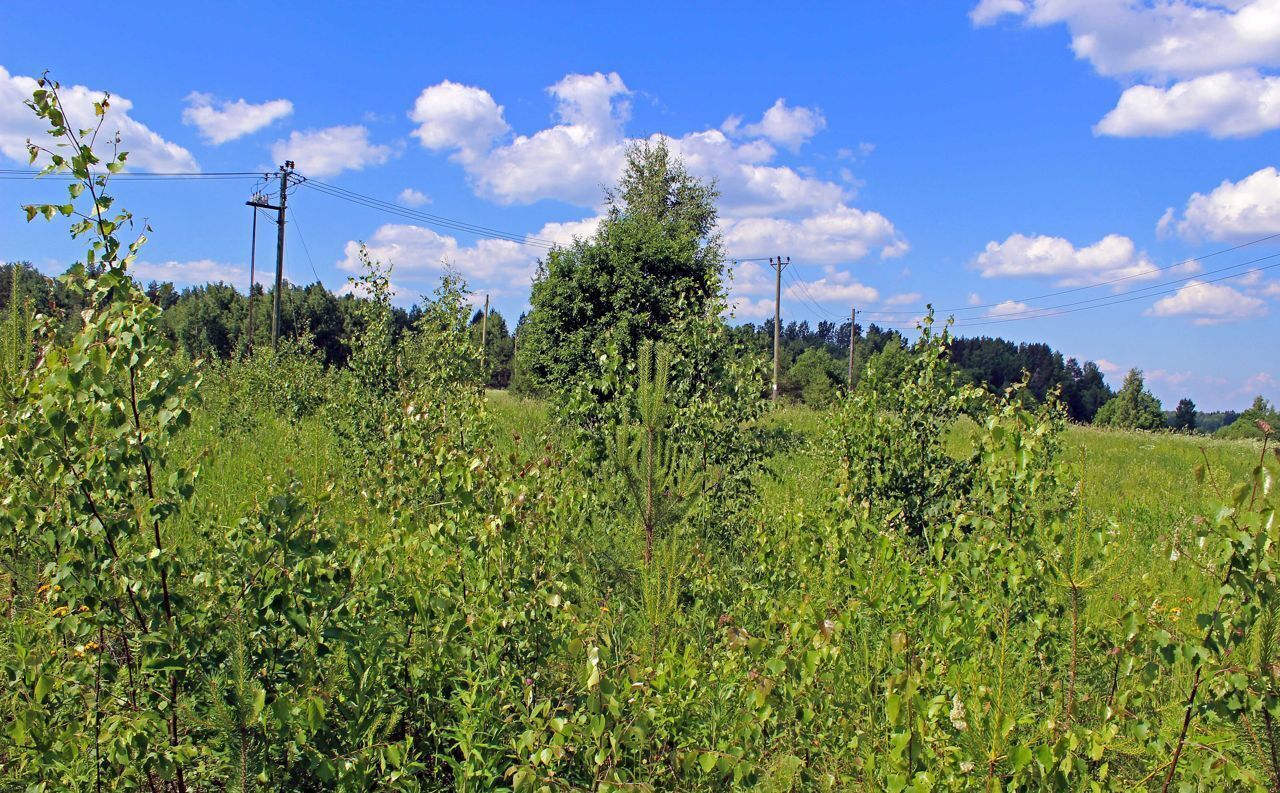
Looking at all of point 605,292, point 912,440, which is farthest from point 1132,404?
point 912,440

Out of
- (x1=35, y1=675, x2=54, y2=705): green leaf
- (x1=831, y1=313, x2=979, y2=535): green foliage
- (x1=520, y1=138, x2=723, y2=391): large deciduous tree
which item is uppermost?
(x1=520, y1=138, x2=723, y2=391): large deciduous tree

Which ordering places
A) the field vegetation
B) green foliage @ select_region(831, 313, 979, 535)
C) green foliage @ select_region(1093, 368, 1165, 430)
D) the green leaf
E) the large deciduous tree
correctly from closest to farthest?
the green leaf
the field vegetation
green foliage @ select_region(831, 313, 979, 535)
the large deciduous tree
green foliage @ select_region(1093, 368, 1165, 430)

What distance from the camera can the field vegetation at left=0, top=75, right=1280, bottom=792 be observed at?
6.54ft

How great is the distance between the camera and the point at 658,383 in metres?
3.15

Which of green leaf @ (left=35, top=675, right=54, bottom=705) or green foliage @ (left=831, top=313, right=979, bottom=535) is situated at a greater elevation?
green foliage @ (left=831, top=313, right=979, bottom=535)

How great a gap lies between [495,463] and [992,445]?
2.07 m

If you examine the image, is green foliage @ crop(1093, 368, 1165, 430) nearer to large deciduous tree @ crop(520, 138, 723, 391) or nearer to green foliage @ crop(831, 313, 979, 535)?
large deciduous tree @ crop(520, 138, 723, 391)

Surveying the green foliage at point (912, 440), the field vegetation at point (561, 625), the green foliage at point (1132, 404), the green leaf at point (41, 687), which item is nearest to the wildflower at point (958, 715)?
the field vegetation at point (561, 625)

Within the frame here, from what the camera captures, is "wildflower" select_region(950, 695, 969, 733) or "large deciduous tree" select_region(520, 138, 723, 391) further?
"large deciduous tree" select_region(520, 138, 723, 391)

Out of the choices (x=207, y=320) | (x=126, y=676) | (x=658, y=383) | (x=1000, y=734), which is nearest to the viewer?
(x=1000, y=734)

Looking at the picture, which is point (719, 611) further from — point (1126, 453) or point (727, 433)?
point (1126, 453)

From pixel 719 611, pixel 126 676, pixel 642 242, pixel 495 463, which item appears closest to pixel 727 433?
pixel 719 611

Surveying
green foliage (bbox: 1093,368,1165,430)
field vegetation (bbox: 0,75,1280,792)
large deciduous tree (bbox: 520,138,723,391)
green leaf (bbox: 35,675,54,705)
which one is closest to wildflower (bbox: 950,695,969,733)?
field vegetation (bbox: 0,75,1280,792)

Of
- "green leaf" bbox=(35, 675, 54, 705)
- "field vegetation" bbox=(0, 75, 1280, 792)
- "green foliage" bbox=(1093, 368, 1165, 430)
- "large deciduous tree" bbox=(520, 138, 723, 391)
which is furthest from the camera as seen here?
"green foliage" bbox=(1093, 368, 1165, 430)
